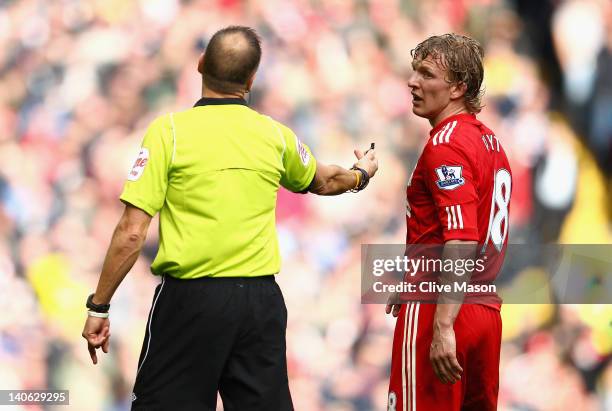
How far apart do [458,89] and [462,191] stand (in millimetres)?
452

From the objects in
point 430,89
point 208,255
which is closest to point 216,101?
point 208,255

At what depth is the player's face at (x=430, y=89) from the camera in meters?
3.96

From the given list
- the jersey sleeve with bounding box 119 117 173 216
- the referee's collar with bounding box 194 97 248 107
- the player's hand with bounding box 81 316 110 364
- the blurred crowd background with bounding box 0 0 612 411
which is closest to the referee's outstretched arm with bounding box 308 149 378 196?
the referee's collar with bounding box 194 97 248 107

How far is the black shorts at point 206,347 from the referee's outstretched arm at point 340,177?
1.76ft

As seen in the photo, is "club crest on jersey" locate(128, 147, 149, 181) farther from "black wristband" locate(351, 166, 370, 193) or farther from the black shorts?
"black wristband" locate(351, 166, 370, 193)

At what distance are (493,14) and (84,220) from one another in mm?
2284

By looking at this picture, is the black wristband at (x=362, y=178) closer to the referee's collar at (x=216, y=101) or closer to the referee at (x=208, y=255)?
the referee at (x=208, y=255)

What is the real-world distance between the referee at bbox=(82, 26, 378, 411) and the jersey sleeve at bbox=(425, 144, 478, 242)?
1.84ft

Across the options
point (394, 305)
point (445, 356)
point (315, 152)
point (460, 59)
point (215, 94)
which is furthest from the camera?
point (315, 152)

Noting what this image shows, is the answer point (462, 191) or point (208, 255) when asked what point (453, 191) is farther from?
point (208, 255)

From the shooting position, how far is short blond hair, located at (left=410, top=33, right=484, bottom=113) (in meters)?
3.95

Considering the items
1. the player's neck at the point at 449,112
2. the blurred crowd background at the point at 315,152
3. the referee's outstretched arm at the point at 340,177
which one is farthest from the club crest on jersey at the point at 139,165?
the blurred crowd background at the point at 315,152

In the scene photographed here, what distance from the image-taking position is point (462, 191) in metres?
3.69

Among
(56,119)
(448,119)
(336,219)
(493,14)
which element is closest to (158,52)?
(56,119)
